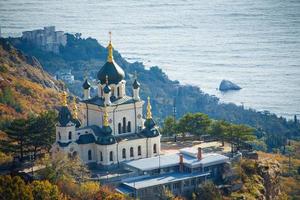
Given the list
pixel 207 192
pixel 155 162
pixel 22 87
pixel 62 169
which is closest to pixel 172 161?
pixel 155 162

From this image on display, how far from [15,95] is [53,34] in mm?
34787

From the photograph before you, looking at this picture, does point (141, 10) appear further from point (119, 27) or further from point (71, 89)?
point (71, 89)

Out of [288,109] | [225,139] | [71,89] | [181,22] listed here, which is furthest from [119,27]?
[225,139]

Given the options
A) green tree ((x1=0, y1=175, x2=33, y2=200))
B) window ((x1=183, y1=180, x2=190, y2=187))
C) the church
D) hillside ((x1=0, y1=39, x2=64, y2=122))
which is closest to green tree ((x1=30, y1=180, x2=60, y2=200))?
green tree ((x1=0, y1=175, x2=33, y2=200))

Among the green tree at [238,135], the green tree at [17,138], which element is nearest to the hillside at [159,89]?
the green tree at [238,135]

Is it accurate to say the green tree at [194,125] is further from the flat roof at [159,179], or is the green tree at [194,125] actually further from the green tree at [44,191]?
the green tree at [44,191]

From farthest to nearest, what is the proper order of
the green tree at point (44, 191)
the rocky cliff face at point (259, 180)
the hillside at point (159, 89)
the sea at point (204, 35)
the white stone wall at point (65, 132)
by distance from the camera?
1. the sea at point (204, 35)
2. the hillside at point (159, 89)
3. the rocky cliff face at point (259, 180)
4. the white stone wall at point (65, 132)
5. the green tree at point (44, 191)

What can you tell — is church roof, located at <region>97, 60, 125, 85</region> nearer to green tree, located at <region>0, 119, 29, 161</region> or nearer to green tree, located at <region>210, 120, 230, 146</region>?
green tree, located at <region>0, 119, 29, 161</region>

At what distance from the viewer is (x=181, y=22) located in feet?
320

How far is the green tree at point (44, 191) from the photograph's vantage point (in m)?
23.2

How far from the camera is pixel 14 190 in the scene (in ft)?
75.6

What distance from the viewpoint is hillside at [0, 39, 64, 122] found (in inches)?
1553

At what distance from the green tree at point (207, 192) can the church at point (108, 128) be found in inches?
97.7

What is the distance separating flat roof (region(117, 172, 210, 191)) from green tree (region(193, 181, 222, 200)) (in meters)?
0.52
